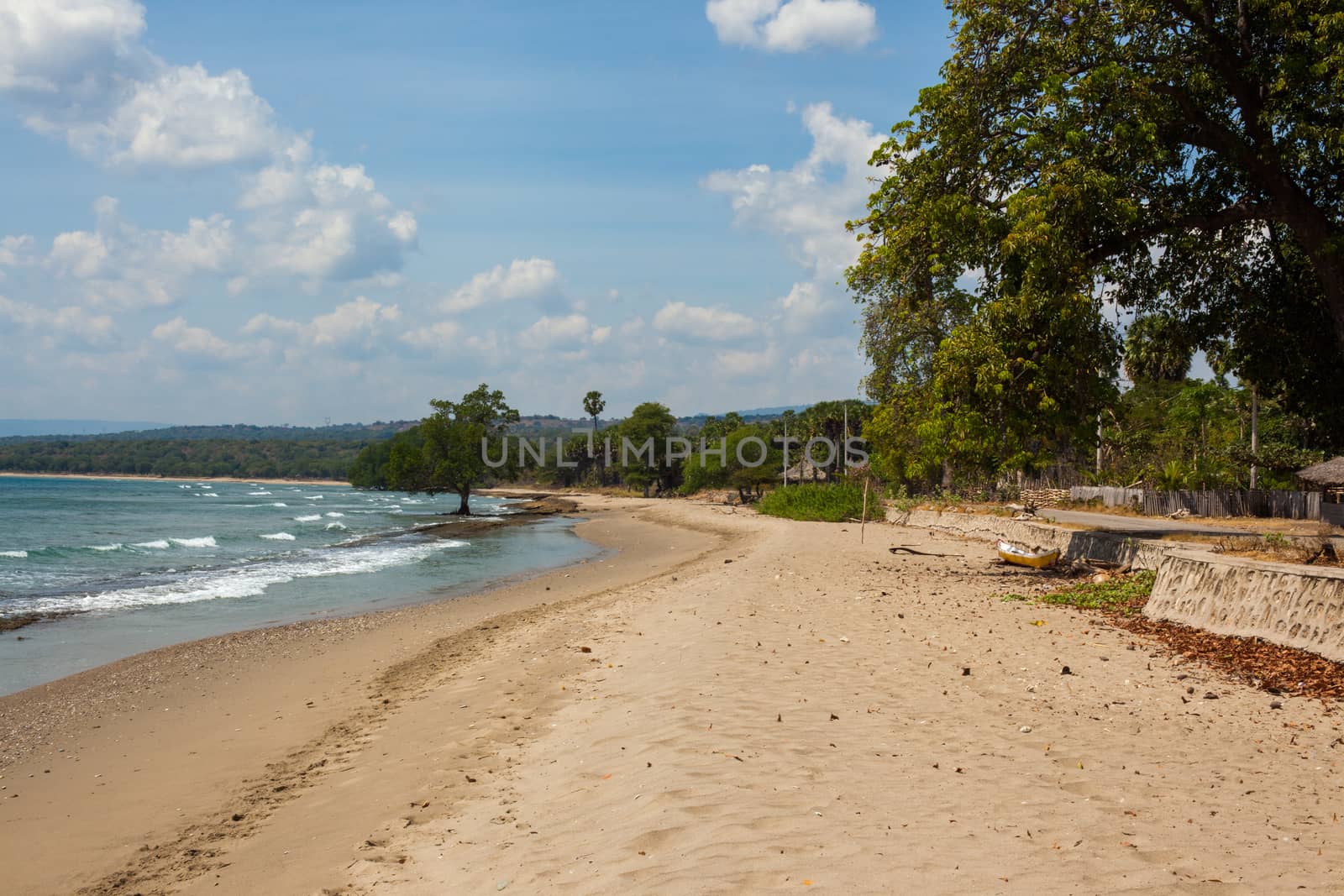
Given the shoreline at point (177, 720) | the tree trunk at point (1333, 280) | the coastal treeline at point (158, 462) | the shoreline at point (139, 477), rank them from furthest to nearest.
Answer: the coastal treeline at point (158, 462) → the shoreline at point (139, 477) → the tree trunk at point (1333, 280) → the shoreline at point (177, 720)

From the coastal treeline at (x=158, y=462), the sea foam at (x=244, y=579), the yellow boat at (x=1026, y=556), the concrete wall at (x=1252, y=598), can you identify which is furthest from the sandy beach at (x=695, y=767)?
the coastal treeline at (x=158, y=462)

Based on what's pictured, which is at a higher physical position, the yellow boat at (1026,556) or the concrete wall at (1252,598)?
the concrete wall at (1252,598)

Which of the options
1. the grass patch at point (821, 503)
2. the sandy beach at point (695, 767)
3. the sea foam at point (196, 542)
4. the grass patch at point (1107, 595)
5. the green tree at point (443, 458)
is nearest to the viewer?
the sandy beach at point (695, 767)

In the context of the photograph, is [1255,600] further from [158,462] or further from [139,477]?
[158,462]

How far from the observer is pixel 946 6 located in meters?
15.2

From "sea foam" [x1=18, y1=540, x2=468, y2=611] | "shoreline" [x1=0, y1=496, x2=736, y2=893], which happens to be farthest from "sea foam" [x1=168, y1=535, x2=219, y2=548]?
"shoreline" [x1=0, y1=496, x2=736, y2=893]

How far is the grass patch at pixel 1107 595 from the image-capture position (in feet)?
40.2

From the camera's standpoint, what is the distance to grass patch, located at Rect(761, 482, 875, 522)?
136ft

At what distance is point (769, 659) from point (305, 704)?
538 centimetres

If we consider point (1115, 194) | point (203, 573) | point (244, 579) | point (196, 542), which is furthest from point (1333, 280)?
point (196, 542)

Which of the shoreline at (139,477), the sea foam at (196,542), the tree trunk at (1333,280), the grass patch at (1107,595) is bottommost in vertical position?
the shoreline at (139,477)

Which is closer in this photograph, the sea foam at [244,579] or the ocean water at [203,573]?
the ocean water at [203,573]

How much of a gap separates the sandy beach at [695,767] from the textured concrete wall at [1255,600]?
122 centimetres

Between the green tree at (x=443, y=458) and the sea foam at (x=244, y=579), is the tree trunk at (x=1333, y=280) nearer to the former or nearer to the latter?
the sea foam at (x=244, y=579)
